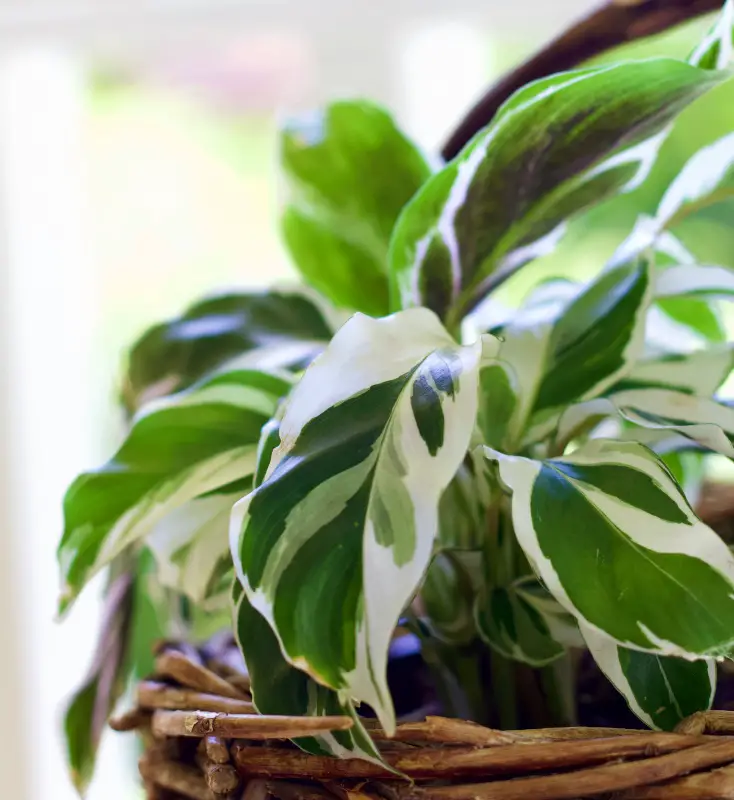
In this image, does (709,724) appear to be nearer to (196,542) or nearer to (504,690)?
(504,690)

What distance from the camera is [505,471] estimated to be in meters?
0.34

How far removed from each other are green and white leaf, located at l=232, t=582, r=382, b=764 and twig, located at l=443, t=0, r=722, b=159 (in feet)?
1.07

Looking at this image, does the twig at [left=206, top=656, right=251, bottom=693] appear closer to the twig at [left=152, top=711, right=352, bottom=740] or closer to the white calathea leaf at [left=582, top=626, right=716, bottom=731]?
the twig at [left=152, top=711, right=352, bottom=740]

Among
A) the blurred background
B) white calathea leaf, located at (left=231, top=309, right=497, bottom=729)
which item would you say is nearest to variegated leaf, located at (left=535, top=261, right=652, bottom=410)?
white calathea leaf, located at (left=231, top=309, right=497, bottom=729)

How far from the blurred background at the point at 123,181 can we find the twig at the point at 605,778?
2.78ft

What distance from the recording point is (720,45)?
375 millimetres

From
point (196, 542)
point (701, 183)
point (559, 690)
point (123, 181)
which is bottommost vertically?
point (559, 690)

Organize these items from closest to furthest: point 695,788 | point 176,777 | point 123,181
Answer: point 695,788
point 176,777
point 123,181

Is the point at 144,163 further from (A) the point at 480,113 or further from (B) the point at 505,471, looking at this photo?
(B) the point at 505,471

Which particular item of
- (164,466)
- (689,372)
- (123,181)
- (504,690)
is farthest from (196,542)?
(123,181)

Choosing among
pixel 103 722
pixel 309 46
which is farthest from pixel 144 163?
pixel 103 722

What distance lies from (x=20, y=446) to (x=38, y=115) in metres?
0.46

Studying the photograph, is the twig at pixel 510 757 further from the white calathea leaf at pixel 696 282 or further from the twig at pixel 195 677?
the white calathea leaf at pixel 696 282

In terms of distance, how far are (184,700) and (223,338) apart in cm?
23
